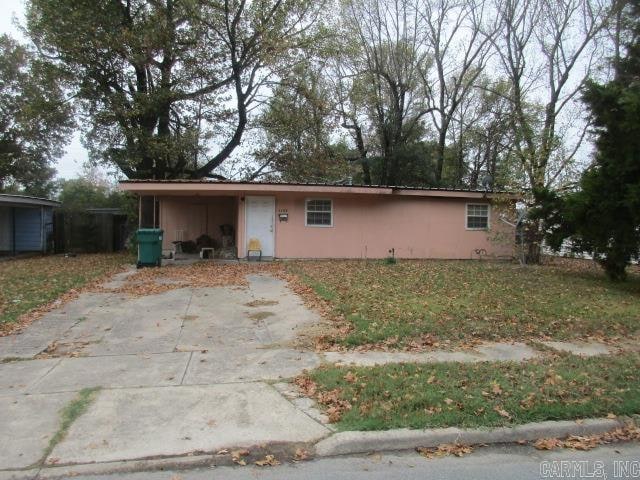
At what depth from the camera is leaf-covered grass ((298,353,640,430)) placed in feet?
14.1

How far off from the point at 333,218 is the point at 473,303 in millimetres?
9465

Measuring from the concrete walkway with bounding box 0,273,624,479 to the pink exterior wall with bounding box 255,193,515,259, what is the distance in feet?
27.8

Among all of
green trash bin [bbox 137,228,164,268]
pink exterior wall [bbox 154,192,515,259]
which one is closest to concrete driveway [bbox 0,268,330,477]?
green trash bin [bbox 137,228,164,268]

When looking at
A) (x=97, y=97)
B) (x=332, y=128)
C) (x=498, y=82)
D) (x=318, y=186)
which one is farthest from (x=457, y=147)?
(x=97, y=97)

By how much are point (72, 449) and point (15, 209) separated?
22.0 metres

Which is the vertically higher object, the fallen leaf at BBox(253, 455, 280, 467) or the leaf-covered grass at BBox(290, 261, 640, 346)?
the leaf-covered grass at BBox(290, 261, 640, 346)

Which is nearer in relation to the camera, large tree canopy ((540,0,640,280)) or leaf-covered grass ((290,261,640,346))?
leaf-covered grass ((290,261,640,346))

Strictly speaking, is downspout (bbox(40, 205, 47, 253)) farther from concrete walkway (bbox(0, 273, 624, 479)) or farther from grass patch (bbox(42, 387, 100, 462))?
grass patch (bbox(42, 387, 100, 462))

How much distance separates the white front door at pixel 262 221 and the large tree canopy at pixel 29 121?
31.7ft

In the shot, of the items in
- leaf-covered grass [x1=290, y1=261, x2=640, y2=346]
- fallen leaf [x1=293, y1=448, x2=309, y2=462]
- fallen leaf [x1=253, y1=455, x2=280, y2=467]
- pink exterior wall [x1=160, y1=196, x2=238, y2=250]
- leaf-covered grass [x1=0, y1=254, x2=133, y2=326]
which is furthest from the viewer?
pink exterior wall [x1=160, y1=196, x2=238, y2=250]

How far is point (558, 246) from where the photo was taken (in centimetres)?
1373

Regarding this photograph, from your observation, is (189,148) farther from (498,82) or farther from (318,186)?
(498,82)

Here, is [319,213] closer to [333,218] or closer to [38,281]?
[333,218]

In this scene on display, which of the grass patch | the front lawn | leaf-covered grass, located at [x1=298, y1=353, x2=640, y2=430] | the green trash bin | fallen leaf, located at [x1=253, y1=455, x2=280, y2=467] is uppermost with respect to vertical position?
the green trash bin
